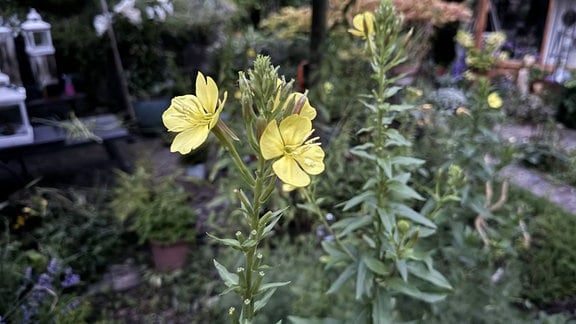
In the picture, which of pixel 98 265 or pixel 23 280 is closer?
pixel 23 280

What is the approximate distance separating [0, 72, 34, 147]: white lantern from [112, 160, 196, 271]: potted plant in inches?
29.7

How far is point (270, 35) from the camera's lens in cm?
594

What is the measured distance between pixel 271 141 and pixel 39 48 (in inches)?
150

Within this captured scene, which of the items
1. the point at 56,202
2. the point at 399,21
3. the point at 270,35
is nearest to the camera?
the point at 399,21

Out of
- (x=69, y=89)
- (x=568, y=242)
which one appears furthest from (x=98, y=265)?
(x=568, y=242)

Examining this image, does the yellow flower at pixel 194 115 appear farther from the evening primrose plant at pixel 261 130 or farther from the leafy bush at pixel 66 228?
the leafy bush at pixel 66 228

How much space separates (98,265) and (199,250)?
1.92 ft

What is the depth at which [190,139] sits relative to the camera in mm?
827

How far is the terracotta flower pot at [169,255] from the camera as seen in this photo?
103 inches

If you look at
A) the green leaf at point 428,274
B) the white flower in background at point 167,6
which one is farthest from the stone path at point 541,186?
the white flower in background at point 167,6

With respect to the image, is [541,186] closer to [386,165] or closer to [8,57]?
[386,165]

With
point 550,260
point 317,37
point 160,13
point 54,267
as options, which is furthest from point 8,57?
point 550,260

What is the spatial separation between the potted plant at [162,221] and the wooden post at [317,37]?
1088 mm

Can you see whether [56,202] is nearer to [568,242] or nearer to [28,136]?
[28,136]
